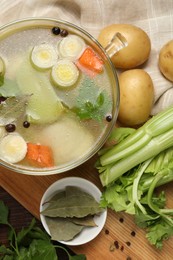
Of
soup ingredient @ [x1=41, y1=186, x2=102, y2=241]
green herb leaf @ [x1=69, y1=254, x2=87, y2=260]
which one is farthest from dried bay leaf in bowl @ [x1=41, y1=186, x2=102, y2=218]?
green herb leaf @ [x1=69, y1=254, x2=87, y2=260]

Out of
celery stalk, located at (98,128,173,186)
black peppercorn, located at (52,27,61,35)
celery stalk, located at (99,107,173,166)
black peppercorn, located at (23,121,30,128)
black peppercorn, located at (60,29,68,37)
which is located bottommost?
celery stalk, located at (98,128,173,186)

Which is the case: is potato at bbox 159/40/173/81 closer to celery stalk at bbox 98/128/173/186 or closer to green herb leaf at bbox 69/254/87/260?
celery stalk at bbox 98/128/173/186

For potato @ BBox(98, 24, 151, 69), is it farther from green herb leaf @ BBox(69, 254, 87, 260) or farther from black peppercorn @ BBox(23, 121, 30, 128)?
green herb leaf @ BBox(69, 254, 87, 260)

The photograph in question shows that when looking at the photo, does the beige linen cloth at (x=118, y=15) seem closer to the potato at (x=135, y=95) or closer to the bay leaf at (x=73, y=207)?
the potato at (x=135, y=95)

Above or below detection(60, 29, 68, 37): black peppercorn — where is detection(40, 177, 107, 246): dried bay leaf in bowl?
below

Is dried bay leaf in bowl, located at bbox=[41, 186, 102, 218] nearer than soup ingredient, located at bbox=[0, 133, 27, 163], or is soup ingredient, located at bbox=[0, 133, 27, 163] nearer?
soup ingredient, located at bbox=[0, 133, 27, 163]

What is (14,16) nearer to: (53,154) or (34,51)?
(34,51)
